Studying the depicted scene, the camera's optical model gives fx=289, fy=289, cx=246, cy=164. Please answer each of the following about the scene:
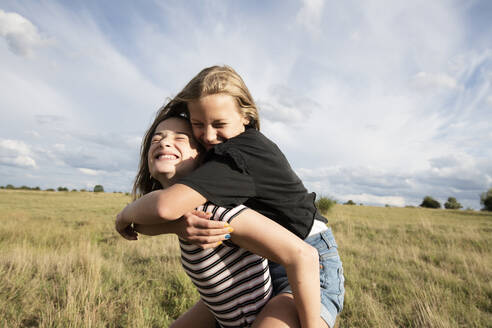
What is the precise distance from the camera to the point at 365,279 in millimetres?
5520

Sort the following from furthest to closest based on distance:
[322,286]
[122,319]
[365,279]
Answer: [365,279], [122,319], [322,286]

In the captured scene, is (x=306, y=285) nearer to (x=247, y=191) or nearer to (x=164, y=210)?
(x=247, y=191)

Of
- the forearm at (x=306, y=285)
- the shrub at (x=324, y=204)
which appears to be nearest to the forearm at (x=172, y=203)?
the forearm at (x=306, y=285)

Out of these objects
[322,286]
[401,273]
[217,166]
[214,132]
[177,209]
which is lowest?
[401,273]

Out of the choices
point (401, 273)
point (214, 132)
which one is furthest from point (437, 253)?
point (214, 132)

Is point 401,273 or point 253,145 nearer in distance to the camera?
point 253,145

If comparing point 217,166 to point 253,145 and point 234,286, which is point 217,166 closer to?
point 253,145

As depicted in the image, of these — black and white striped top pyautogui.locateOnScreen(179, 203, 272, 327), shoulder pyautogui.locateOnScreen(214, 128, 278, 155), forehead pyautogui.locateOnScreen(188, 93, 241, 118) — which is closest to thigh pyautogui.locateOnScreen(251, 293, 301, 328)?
black and white striped top pyautogui.locateOnScreen(179, 203, 272, 327)

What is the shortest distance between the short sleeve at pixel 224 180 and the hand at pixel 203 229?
10cm

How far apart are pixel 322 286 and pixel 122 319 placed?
2914mm

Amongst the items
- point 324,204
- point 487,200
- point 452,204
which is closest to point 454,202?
point 452,204

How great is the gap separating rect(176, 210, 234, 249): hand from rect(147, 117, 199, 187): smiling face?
0.45m

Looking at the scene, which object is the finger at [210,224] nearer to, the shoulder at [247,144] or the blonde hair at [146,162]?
the shoulder at [247,144]

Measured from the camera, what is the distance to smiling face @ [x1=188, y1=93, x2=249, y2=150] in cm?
190
